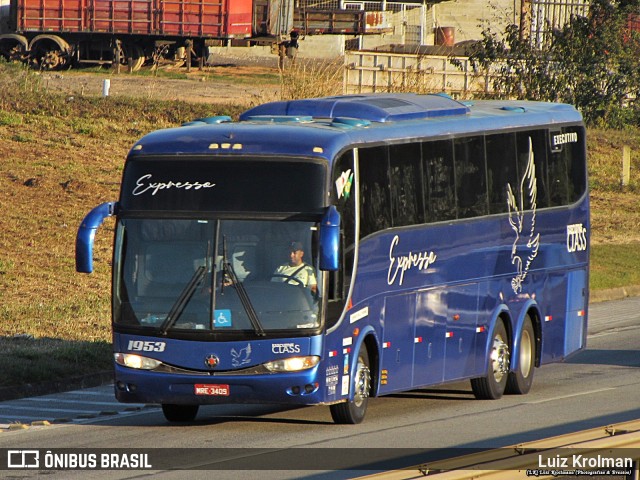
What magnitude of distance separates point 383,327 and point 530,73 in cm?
2244

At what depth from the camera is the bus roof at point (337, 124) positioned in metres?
13.8

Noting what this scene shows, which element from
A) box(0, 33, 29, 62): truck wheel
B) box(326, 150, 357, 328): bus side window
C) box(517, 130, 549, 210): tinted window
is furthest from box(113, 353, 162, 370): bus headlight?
box(0, 33, 29, 62): truck wheel

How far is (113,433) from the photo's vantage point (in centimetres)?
1382

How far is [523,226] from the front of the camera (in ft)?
56.3

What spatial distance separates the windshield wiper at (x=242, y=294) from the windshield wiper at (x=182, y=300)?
0.21 m

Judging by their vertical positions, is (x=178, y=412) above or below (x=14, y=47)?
below

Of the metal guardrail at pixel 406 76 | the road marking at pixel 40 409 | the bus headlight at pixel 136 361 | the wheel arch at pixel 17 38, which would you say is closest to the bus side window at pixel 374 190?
the bus headlight at pixel 136 361

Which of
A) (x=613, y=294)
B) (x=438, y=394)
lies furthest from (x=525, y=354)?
(x=613, y=294)

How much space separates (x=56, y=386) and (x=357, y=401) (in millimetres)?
4816

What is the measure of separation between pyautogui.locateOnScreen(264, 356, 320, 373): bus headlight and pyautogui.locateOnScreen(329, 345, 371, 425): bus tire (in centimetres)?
74

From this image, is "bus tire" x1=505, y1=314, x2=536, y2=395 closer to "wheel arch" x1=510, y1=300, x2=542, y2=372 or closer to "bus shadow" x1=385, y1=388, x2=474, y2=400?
"wheel arch" x1=510, y1=300, x2=542, y2=372

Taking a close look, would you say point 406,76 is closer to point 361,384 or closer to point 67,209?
point 67,209

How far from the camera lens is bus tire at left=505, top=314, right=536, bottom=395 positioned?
17.0m

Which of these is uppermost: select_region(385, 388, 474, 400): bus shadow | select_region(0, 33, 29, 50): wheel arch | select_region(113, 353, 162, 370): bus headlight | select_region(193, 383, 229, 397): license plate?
select_region(0, 33, 29, 50): wheel arch
